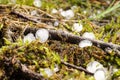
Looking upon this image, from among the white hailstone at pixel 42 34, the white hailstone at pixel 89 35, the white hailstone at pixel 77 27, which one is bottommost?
the white hailstone at pixel 42 34

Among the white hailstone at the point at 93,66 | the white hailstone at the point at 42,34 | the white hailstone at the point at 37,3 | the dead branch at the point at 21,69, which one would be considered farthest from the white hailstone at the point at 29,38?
the white hailstone at the point at 37,3

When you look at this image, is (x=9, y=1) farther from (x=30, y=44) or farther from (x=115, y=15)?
(x=115, y=15)

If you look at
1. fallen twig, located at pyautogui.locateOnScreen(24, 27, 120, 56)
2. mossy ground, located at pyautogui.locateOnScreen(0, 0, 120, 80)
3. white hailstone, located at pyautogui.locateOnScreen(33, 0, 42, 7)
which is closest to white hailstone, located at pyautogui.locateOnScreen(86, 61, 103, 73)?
mossy ground, located at pyautogui.locateOnScreen(0, 0, 120, 80)

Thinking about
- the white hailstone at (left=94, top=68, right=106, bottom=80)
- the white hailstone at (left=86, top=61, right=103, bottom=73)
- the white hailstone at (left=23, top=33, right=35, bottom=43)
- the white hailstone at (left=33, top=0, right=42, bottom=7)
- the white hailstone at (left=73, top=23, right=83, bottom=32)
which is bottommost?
the white hailstone at (left=94, top=68, right=106, bottom=80)

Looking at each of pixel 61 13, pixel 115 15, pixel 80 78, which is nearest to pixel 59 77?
pixel 80 78

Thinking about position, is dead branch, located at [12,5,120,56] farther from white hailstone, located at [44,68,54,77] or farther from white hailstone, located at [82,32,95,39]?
white hailstone, located at [44,68,54,77]

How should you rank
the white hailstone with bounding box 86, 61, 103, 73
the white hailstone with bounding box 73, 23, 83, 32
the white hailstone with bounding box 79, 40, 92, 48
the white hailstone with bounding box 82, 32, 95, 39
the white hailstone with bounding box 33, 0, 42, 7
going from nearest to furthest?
the white hailstone with bounding box 86, 61, 103, 73, the white hailstone with bounding box 79, 40, 92, 48, the white hailstone with bounding box 82, 32, 95, 39, the white hailstone with bounding box 73, 23, 83, 32, the white hailstone with bounding box 33, 0, 42, 7

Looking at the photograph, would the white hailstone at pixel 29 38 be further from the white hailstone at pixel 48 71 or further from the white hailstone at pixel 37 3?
the white hailstone at pixel 37 3

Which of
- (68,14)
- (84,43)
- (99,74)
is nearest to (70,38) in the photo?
(84,43)
